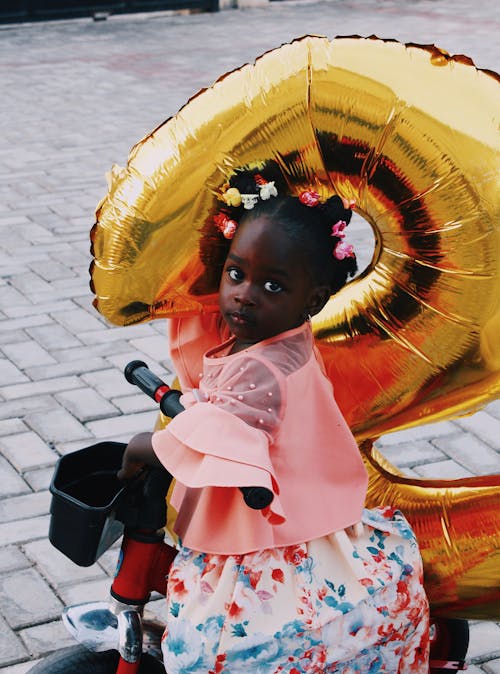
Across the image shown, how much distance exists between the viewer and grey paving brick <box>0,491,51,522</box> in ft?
11.7

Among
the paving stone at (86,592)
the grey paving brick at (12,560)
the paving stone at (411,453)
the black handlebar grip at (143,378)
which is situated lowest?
the grey paving brick at (12,560)

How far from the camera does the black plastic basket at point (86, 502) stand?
216cm

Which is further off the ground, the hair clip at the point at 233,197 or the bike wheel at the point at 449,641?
the hair clip at the point at 233,197

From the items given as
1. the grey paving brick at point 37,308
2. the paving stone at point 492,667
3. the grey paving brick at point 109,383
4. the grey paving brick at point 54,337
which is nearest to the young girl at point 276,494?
the paving stone at point 492,667

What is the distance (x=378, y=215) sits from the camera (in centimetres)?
232

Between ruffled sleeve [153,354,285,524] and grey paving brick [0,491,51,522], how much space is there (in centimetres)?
160

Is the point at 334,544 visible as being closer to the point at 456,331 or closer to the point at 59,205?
the point at 456,331

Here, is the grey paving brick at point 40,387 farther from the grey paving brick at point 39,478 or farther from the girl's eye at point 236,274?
the girl's eye at point 236,274

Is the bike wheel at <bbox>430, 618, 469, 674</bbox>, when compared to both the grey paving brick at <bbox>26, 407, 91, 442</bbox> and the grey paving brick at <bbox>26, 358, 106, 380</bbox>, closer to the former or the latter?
the grey paving brick at <bbox>26, 407, 91, 442</bbox>

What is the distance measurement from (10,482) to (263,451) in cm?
191

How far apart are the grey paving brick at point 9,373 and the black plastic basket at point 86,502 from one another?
7.31 ft

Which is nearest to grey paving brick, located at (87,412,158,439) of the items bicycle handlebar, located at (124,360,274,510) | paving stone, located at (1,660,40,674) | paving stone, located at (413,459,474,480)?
paving stone, located at (413,459,474,480)

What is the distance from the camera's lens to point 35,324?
16.6 feet

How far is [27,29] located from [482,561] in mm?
12188
